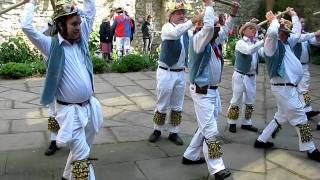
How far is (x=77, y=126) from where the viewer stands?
370cm

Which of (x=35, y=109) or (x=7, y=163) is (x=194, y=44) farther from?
(x=35, y=109)

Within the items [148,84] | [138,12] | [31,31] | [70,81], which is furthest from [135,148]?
[138,12]

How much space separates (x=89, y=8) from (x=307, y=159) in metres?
2.92

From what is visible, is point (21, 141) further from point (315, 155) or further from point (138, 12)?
point (138, 12)

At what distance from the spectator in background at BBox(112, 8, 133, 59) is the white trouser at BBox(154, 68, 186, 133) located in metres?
7.84

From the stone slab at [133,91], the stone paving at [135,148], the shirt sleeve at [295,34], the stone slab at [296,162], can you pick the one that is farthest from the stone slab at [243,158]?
the stone slab at [133,91]

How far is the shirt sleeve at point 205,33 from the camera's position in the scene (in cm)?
413

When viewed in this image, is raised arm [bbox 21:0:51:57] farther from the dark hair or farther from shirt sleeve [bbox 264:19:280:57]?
shirt sleeve [bbox 264:19:280:57]

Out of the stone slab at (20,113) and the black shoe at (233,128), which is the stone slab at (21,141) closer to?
the stone slab at (20,113)

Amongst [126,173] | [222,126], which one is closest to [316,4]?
[222,126]

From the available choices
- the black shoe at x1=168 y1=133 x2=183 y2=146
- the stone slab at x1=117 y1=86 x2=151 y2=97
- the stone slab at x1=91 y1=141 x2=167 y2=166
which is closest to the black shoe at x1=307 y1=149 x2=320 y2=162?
the black shoe at x1=168 y1=133 x2=183 y2=146

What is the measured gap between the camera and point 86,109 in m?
3.83

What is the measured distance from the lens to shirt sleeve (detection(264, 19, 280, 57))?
4.73 meters

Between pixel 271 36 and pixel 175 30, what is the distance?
1043 millimetres
